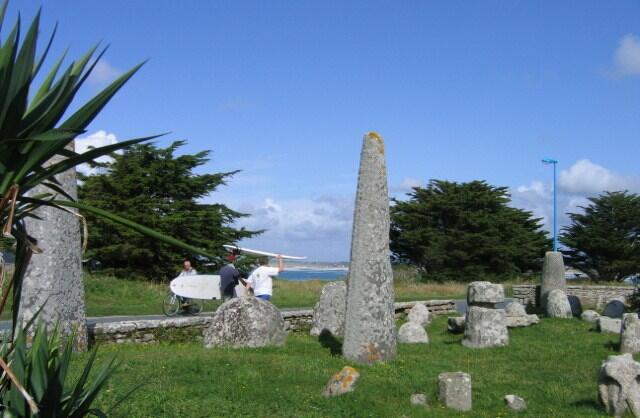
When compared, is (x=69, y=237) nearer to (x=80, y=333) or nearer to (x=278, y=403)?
(x=80, y=333)

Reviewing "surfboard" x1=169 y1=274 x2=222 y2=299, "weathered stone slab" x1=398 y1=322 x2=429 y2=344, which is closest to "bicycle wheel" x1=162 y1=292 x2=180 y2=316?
"surfboard" x1=169 y1=274 x2=222 y2=299

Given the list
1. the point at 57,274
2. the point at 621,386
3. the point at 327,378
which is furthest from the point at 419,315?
the point at 621,386

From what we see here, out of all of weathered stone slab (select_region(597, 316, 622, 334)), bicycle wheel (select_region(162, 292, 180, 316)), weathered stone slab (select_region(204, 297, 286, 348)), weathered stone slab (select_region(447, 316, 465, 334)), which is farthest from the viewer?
bicycle wheel (select_region(162, 292, 180, 316))

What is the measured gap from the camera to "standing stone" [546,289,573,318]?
22172mm

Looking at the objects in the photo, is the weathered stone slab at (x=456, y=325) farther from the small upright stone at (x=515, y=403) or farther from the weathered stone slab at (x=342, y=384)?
the weathered stone slab at (x=342, y=384)

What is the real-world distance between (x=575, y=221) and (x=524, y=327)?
1402 inches

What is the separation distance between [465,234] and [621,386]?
133 ft

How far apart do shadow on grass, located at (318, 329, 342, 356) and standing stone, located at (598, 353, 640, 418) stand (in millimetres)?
5422

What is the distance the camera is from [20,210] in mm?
3150

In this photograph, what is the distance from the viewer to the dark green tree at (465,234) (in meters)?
48.8

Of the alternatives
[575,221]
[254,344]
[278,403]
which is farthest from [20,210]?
[575,221]

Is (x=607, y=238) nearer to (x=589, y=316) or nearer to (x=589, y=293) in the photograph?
(x=589, y=293)

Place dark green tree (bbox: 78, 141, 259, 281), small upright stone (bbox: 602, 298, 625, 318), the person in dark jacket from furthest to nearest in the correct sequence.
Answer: dark green tree (bbox: 78, 141, 259, 281), small upright stone (bbox: 602, 298, 625, 318), the person in dark jacket

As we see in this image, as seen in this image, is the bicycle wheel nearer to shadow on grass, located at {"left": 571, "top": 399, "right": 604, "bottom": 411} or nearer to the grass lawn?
the grass lawn
